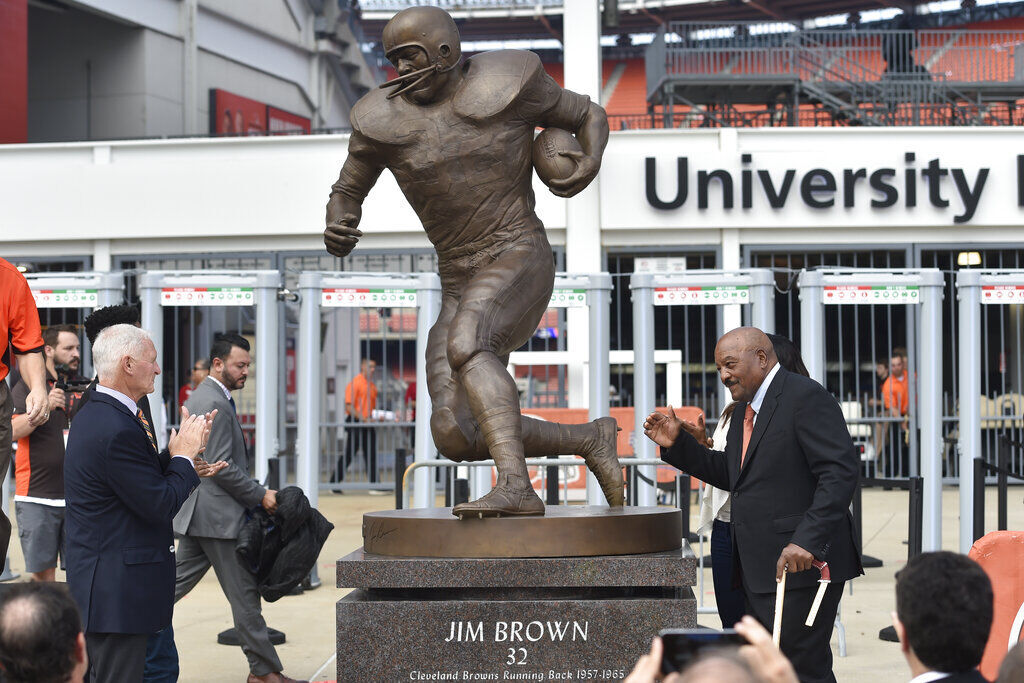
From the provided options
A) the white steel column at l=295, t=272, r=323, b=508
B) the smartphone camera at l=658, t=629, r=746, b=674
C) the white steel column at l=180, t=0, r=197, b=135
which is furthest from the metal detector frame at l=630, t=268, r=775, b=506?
the white steel column at l=180, t=0, r=197, b=135

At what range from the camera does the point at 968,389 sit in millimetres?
9469

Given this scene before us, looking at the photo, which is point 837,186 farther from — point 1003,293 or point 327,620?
point 327,620

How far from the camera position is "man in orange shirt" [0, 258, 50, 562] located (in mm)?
5047

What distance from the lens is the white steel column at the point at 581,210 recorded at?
597 inches

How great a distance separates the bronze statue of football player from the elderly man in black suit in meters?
0.51

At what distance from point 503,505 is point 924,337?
573 centimetres

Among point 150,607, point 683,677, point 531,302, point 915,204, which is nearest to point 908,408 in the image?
point 915,204

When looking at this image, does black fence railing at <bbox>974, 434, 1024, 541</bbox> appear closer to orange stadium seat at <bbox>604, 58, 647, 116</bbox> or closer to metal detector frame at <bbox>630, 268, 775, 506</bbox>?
metal detector frame at <bbox>630, 268, 775, 506</bbox>

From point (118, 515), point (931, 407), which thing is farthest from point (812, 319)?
point (118, 515)

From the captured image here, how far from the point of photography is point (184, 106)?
21.4 m

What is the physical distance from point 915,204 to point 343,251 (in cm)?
1178

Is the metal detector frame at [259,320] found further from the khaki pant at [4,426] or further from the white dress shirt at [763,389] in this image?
the white dress shirt at [763,389]

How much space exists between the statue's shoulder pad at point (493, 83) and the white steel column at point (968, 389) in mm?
5316

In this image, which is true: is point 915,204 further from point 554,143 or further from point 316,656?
point 554,143
